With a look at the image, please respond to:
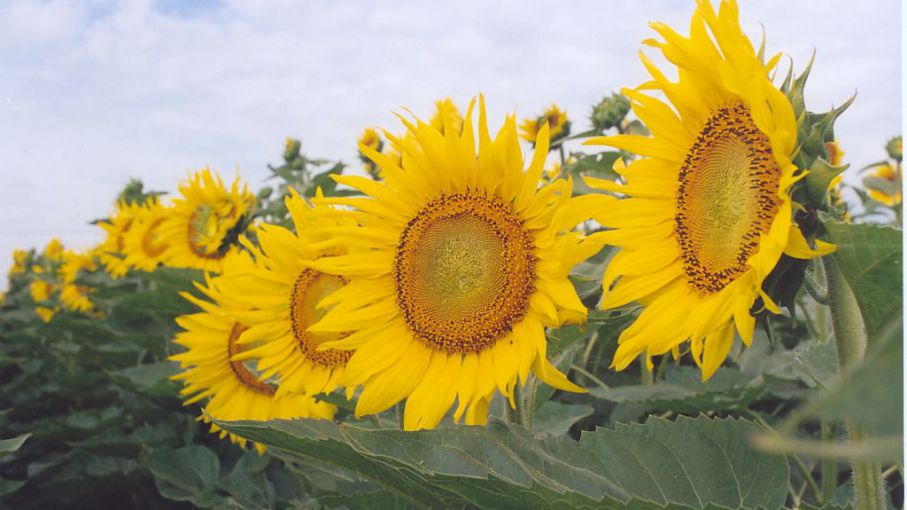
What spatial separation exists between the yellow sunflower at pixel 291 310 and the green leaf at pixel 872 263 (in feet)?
3.15

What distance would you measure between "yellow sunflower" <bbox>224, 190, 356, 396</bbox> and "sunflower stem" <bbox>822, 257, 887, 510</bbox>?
919mm

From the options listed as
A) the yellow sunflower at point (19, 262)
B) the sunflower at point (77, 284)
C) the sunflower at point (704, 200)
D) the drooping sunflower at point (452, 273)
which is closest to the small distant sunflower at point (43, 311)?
the sunflower at point (77, 284)

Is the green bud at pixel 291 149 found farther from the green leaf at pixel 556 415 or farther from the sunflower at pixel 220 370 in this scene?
the green leaf at pixel 556 415

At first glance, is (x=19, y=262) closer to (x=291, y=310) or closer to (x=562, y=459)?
(x=291, y=310)

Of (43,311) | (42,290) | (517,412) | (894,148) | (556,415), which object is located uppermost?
(894,148)

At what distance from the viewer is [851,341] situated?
0.98 metres

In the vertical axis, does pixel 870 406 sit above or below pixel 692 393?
above

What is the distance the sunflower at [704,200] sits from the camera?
96 cm

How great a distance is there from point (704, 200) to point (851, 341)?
0.29 meters

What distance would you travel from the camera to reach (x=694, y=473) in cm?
115

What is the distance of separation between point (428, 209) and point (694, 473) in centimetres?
60

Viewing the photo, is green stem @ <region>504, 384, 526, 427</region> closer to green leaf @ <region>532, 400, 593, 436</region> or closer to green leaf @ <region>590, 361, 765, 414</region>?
green leaf @ <region>532, 400, 593, 436</region>

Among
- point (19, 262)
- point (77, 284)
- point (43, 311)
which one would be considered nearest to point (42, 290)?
point (43, 311)

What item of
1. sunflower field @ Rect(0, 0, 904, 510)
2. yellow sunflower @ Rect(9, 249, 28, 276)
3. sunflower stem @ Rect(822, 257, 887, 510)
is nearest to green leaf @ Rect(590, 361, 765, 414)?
sunflower field @ Rect(0, 0, 904, 510)
